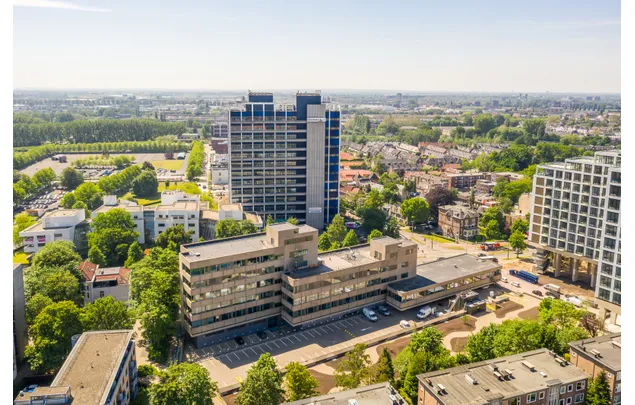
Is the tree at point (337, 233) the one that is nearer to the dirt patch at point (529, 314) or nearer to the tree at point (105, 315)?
the dirt patch at point (529, 314)

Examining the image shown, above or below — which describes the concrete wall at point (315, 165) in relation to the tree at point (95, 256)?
above

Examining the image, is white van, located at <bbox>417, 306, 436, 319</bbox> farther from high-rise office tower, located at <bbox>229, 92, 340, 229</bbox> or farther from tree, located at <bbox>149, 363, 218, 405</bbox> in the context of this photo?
high-rise office tower, located at <bbox>229, 92, 340, 229</bbox>

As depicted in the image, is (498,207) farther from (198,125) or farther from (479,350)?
(198,125)

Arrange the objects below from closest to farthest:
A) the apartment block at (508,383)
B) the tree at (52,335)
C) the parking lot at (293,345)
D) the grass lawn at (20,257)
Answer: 1. the apartment block at (508,383)
2. the tree at (52,335)
3. the parking lot at (293,345)
4. the grass lawn at (20,257)

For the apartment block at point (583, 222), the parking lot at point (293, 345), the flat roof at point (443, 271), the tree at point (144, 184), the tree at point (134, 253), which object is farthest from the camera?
the tree at point (144, 184)

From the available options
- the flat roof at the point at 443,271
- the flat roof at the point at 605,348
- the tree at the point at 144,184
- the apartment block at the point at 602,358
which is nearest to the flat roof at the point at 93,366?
the flat roof at the point at 443,271

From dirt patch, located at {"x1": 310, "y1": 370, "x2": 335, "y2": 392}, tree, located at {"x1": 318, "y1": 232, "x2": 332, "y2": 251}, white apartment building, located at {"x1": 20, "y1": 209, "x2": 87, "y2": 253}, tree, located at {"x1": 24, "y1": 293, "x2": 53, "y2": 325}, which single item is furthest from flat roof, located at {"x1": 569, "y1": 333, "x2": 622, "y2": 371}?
white apartment building, located at {"x1": 20, "y1": 209, "x2": 87, "y2": 253}

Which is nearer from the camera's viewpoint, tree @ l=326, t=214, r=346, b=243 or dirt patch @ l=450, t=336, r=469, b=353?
dirt patch @ l=450, t=336, r=469, b=353

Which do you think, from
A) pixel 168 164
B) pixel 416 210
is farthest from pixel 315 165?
pixel 168 164
